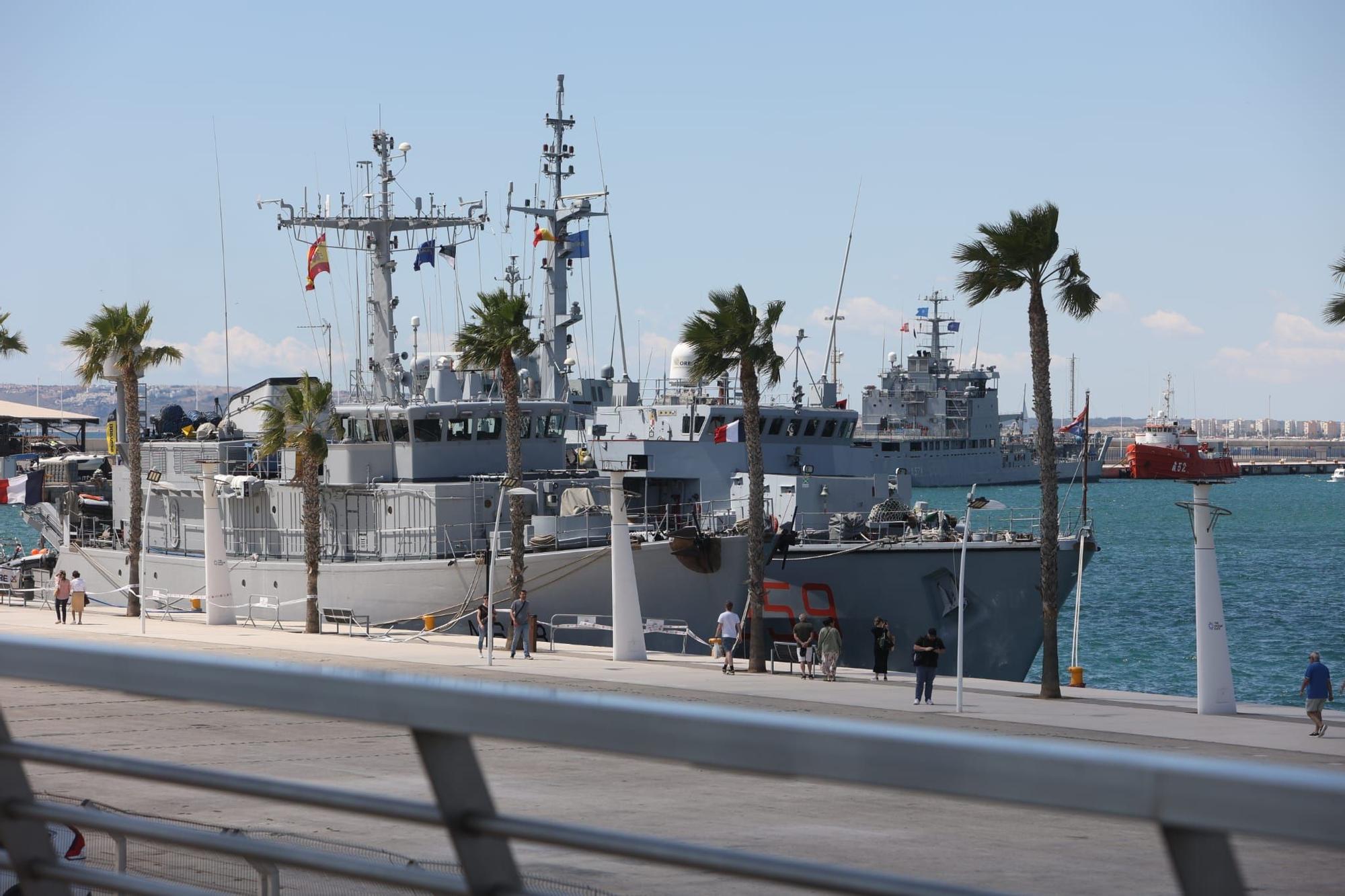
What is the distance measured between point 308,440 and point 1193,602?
4418cm

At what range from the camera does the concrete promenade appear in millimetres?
3604

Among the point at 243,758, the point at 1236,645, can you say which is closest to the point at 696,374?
the point at 243,758

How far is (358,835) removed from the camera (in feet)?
22.4

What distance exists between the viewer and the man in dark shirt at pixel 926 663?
21.0 metres

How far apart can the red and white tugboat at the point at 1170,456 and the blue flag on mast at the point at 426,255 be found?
13816cm

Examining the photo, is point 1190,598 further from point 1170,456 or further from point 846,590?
point 1170,456

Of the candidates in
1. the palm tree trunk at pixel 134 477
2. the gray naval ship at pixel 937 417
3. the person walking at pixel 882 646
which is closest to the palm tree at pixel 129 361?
the palm tree trunk at pixel 134 477

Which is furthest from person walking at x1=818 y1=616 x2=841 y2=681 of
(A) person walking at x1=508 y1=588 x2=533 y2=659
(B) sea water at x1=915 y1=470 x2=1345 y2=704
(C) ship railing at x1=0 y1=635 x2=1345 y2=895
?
(C) ship railing at x1=0 y1=635 x2=1345 y2=895

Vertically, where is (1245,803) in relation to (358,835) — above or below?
above

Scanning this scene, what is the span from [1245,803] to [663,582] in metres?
28.5

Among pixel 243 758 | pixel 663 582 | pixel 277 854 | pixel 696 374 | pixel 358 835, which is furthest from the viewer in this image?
pixel 663 582

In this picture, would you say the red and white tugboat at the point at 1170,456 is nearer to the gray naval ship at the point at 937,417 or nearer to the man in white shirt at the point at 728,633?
the gray naval ship at the point at 937,417

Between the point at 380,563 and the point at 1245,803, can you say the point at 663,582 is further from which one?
the point at 1245,803

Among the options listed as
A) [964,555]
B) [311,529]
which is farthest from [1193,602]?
[964,555]
